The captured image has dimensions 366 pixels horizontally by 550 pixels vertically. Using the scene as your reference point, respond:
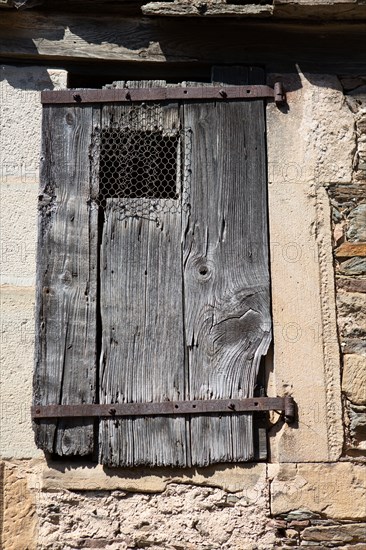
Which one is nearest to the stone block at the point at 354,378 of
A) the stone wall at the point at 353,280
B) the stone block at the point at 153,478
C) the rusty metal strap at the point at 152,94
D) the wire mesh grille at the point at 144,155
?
the stone wall at the point at 353,280

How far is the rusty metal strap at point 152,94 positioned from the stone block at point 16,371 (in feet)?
2.96

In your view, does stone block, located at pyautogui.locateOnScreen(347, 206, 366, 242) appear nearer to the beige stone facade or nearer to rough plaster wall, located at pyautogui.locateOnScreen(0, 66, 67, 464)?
the beige stone facade

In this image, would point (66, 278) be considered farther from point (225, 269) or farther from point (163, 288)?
point (225, 269)

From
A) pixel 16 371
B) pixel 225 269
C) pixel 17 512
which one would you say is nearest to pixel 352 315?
pixel 225 269

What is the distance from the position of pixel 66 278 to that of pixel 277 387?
103 centimetres

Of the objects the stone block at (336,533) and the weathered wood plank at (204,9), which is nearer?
the stone block at (336,533)

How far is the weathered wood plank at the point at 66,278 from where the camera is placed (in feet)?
11.8

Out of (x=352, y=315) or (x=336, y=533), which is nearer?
(x=336, y=533)

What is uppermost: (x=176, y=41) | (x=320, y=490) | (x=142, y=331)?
(x=176, y=41)

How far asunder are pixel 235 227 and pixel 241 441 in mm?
935

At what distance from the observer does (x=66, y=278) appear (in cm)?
373

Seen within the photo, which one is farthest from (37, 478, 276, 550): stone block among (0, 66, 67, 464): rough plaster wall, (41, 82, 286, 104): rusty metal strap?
(41, 82, 286, 104): rusty metal strap

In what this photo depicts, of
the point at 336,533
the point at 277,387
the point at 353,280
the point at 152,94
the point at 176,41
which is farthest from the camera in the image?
the point at 176,41

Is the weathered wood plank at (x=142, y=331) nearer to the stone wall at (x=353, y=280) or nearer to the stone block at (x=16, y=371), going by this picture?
the stone block at (x=16, y=371)
